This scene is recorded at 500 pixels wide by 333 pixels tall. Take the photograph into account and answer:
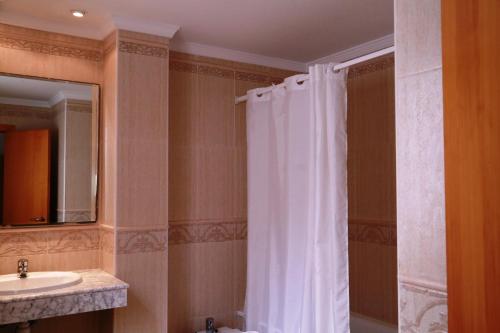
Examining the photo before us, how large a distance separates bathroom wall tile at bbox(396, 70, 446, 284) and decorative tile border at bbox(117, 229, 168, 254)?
202 cm

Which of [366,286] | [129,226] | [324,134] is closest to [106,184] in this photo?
[129,226]

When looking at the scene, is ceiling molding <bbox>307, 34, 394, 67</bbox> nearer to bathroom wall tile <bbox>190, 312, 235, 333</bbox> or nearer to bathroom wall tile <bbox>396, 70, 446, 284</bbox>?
bathroom wall tile <bbox>190, 312, 235, 333</bbox>

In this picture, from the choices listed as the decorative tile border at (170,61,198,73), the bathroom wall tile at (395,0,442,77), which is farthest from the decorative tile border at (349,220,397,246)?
the bathroom wall tile at (395,0,442,77)

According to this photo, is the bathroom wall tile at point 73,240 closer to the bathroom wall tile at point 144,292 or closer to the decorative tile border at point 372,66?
the bathroom wall tile at point 144,292

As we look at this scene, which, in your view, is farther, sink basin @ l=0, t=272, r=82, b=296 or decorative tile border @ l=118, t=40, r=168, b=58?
decorative tile border @ l=118, t=40, r=168, b=58

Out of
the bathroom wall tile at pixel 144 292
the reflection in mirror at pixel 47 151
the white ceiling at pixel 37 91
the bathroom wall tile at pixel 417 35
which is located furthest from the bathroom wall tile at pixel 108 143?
the bathroom wall tile at pixel 417 35

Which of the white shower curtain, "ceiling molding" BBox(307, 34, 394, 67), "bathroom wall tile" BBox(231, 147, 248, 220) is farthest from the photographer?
"bathroom wall tile" BBox(231, 147, 248, 220)

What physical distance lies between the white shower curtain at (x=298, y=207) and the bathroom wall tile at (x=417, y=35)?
143 centimetres

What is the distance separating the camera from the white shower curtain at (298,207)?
2418 millimetres

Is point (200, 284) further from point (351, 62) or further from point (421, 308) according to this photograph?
point (421, 308)

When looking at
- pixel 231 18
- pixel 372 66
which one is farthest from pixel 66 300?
pixel 372 66

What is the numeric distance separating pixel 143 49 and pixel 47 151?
34.0 inches

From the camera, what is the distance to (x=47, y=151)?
8.98ft

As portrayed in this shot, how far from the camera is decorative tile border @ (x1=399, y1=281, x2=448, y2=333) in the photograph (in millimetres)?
908
